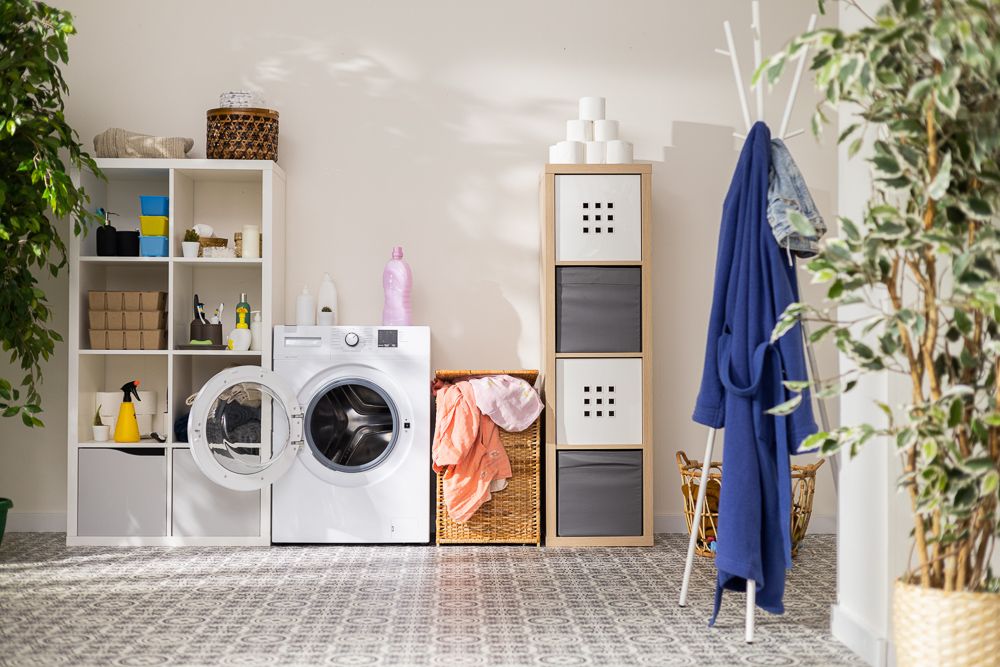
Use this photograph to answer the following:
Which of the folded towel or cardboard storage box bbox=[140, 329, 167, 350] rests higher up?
the folded towel

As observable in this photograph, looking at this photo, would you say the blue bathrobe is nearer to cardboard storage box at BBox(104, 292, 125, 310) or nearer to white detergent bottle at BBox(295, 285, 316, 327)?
white detergent bottle at BBox(295, 285, 316, 327)

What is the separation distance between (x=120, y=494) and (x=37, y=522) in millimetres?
644

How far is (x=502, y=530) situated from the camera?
13.5 feet

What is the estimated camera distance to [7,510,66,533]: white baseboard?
4.43m

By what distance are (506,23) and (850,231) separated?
2.93m

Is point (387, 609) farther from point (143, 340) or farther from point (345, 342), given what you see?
point (143, 340)

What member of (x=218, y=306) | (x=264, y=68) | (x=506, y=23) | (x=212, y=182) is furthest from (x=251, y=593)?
(x=506, y=23)

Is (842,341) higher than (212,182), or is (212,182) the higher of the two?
(212,182)

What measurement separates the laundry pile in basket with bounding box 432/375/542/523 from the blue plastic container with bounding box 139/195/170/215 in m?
1.40

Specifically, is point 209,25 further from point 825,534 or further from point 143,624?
point 825,534

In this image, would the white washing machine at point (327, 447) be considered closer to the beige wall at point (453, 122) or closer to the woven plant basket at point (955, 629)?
the beige wall at point (453, 122)

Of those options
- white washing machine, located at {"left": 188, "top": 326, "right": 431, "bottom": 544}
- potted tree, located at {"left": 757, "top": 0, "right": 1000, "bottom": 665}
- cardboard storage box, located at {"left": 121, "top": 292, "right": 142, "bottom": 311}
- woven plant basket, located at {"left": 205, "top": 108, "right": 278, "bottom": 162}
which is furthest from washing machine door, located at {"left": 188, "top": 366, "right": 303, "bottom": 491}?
potted tree, located at {"left": 757, "top": 0, "right": 1000, "bottom": 665}

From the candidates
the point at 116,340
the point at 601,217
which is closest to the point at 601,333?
the point at 601,217

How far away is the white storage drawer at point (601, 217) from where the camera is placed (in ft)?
13.6
